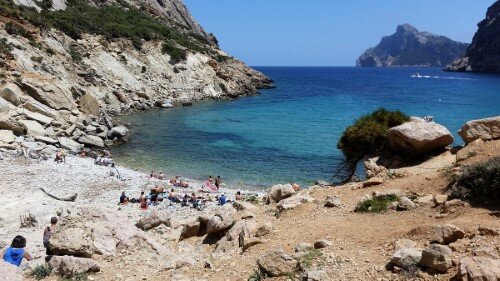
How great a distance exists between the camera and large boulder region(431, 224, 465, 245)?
10406 millimetres

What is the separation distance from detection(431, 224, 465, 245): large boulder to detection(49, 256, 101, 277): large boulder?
941 centimetres

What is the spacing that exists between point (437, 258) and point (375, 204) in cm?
579

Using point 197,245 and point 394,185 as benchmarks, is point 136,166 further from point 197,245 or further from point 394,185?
point 394,185

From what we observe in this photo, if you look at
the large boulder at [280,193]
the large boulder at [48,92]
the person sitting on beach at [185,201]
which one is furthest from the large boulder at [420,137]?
the large boulder at [48,92]

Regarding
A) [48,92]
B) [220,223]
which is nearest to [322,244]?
[220,223]

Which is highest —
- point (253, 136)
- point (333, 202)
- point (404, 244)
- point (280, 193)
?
point (404, 244)

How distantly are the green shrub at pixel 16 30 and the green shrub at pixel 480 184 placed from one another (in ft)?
184

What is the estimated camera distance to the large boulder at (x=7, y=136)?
3400 centimetres

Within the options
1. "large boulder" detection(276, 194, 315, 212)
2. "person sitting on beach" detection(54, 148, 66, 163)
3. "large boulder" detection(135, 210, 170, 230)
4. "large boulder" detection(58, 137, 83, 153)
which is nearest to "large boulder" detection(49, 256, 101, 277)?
"large boulder" detection(135, 210, 170, 230)

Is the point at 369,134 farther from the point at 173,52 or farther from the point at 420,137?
the point at 173,52

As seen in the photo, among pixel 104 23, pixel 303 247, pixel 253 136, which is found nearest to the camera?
pixel 303 247

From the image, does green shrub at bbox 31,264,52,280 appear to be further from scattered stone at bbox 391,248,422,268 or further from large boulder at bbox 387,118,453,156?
large boulder at bbox 387,118,453,156

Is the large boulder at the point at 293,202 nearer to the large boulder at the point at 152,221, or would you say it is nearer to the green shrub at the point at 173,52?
the large boulder at the point at 152,221

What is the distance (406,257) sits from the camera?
Result: 32.2 feet
